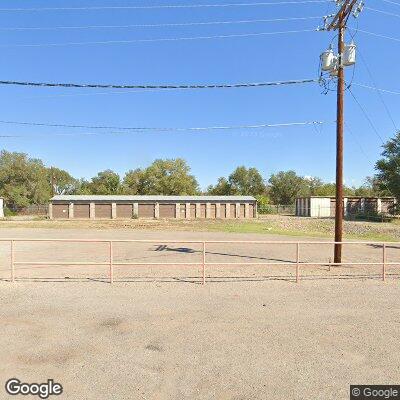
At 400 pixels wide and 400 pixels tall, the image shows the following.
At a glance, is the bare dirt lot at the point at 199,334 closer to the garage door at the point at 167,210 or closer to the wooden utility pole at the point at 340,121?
the wooden utility pole at the point at 340,121

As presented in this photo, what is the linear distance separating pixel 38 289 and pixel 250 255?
9893 mm

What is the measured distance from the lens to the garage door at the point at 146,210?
178ft

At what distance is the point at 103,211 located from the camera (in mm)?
53281

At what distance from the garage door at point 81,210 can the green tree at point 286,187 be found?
62.9 meters

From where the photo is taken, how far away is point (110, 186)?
289ft

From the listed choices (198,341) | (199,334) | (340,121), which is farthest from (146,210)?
(198,341)

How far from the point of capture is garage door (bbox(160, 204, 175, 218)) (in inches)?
2146

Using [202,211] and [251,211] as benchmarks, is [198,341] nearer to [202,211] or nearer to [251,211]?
[202,211]

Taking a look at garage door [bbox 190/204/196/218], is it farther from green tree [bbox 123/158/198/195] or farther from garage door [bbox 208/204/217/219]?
green tree [bbox 123/158/198/195]

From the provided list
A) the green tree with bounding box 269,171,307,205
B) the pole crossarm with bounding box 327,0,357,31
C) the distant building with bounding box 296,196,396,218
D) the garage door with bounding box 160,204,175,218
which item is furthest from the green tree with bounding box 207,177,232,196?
the pole crossarm with bounding box 327,0,357,31

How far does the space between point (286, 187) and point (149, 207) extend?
57.2 metres

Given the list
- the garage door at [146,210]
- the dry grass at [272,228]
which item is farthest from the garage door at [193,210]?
the dry grass at [272,228]

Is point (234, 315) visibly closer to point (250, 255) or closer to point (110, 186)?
point (250, 255)

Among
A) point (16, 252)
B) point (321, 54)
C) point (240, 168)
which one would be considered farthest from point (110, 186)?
point (321, 54)
